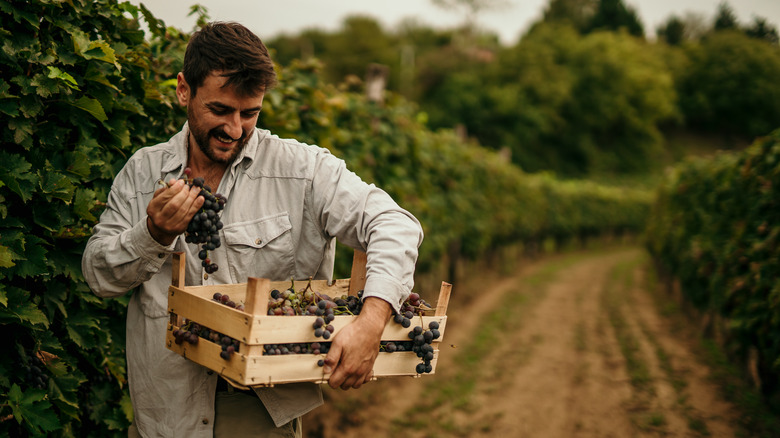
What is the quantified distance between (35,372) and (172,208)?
1.32 metres

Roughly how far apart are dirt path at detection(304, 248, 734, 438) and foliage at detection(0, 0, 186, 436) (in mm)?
3097

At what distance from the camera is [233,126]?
2357mm

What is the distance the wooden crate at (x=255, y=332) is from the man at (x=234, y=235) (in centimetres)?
10

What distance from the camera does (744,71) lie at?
68.4m

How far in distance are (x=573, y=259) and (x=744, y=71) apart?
5774 centimetres

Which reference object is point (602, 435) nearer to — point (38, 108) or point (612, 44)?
point (38, 108)

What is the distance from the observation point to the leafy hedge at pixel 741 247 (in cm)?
579

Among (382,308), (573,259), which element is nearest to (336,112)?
(382,308)

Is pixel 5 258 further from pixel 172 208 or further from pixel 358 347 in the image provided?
pixel 358 347

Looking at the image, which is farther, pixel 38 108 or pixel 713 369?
pixel 713 369

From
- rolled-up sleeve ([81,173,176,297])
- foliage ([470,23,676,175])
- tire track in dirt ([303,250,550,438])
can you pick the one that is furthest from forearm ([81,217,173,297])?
foliage ([470,23,676,175])

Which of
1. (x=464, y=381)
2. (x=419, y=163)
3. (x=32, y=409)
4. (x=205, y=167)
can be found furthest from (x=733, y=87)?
(x=32, y=409)

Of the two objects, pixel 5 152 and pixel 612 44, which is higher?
Answer: pixel 612 44

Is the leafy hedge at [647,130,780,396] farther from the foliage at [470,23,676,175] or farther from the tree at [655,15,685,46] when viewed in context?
the tree at [655,15,685,46]
